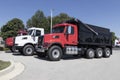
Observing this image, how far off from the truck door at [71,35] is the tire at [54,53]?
1.31 metres

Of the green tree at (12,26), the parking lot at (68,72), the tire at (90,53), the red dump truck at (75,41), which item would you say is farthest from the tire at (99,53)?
the green tree at (12,26)

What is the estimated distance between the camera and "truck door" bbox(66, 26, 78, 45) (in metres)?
17.1

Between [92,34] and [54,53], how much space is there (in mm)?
4674

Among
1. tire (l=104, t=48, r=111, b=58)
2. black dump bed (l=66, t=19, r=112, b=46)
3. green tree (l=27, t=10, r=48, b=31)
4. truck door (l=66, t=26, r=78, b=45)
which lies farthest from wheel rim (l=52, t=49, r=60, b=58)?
green tree (l=27, t=10, r=48, b=31)

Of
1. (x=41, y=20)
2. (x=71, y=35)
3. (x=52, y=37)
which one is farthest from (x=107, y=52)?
(x=41, y=20)

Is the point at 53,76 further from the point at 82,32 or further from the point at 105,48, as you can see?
the point at 105,48

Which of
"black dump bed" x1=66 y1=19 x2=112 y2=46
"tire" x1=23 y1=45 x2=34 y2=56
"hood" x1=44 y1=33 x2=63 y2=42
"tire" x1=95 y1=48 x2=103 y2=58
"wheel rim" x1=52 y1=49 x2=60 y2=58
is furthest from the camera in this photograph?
"tire" x1=23 y1=45 x2=34 y2=56

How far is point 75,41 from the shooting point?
58.3ft

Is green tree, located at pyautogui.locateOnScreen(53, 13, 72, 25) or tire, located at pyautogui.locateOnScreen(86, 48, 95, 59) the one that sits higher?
green tree, located at pyautogui.locateOnScreen(53, 13, 72, 25)

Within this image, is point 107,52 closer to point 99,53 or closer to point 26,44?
point 99,53

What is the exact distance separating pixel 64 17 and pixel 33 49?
121ft

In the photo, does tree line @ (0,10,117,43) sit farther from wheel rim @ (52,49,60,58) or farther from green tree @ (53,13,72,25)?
wheel rim @ (52,49,60,58)

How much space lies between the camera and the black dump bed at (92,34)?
710 inches

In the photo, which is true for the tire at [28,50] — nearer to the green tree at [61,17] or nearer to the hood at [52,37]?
the hood at [52,37]
